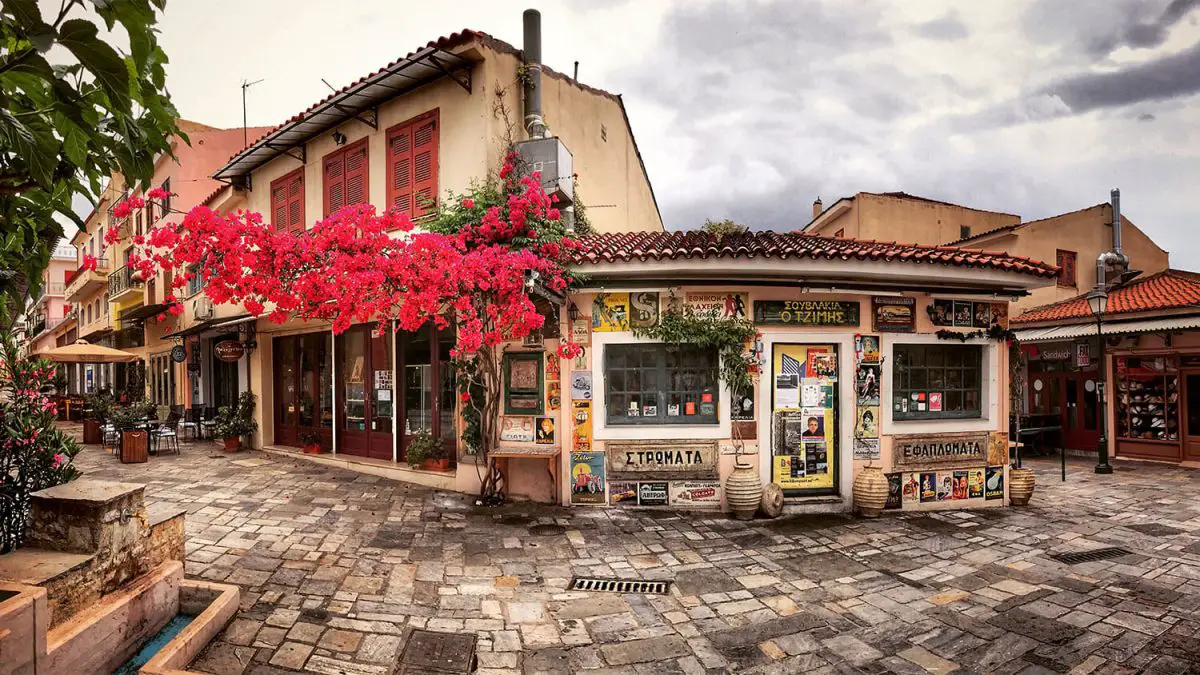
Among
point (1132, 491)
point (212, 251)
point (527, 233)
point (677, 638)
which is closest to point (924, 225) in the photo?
point (1132, 491)

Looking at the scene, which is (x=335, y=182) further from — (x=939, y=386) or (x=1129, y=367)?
(x=1129, y=367)

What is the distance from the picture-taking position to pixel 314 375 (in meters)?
11.8

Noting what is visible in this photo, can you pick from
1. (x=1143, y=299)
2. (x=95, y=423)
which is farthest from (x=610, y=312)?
Answer: (x=95, y=423)

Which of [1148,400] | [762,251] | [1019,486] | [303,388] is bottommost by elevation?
[1019,486]

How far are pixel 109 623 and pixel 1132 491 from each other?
47.9 ft

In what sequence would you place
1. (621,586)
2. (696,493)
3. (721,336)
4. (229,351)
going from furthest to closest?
(229,351) → (696,493) → (721,336) → (621,586)

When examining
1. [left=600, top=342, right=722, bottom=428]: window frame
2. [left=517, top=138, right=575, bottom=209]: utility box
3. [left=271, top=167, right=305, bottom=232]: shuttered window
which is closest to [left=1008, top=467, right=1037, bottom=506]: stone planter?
[left=600, top=342, right=722, bottom=428]: window frame

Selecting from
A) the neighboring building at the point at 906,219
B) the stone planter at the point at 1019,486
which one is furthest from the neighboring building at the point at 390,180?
the neighboring building at the point at 906,219

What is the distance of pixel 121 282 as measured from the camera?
1950 centimetres

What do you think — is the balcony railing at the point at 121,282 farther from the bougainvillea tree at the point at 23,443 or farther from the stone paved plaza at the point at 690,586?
the bougainvillea tree at the point at 23,443

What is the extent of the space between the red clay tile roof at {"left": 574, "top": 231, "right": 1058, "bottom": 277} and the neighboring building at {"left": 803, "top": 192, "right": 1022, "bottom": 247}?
11.3 metres

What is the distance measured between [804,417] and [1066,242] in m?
15.8

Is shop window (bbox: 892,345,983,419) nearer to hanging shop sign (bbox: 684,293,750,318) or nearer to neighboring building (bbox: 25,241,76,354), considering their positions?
hanging shop sign (bbox: 684,293,750,318)

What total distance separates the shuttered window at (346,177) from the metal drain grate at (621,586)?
8357 mm
